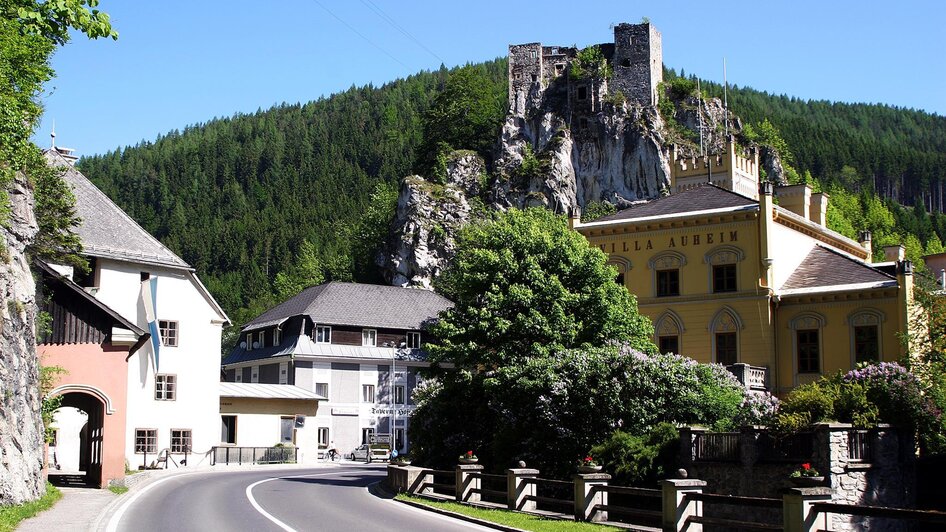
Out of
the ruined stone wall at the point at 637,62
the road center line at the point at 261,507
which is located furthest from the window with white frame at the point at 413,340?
the ruined stone wall at the point at 637,62

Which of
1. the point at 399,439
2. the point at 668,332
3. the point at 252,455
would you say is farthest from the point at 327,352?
the point at 668,332

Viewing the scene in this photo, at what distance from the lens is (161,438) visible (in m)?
52.8

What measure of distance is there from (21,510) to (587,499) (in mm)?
12833

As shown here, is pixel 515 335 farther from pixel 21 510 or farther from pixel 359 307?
pixel 359 307

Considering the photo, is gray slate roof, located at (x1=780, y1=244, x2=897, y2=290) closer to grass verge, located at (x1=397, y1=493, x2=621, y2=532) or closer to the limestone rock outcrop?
grass verge, located at (x1=397, y1=493, x2=621, y2=532)

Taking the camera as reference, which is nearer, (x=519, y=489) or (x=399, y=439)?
(x=519, y=489)

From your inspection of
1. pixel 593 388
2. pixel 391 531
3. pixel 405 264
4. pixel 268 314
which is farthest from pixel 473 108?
pixel 391 531

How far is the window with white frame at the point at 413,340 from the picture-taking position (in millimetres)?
77562

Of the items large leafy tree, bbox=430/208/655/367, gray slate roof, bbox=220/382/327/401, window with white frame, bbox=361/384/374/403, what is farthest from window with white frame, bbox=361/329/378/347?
large leafy tree, bbox=430/208/655/367

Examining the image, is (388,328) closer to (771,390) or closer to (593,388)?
(771,390)

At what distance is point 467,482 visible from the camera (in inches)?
1161

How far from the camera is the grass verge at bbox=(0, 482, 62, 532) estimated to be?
2038 cm

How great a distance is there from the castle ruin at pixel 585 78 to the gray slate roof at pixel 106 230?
261 feet

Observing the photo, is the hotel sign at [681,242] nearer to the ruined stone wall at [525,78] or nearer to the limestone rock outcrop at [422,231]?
the limestone rock outcrop at [422,231]
